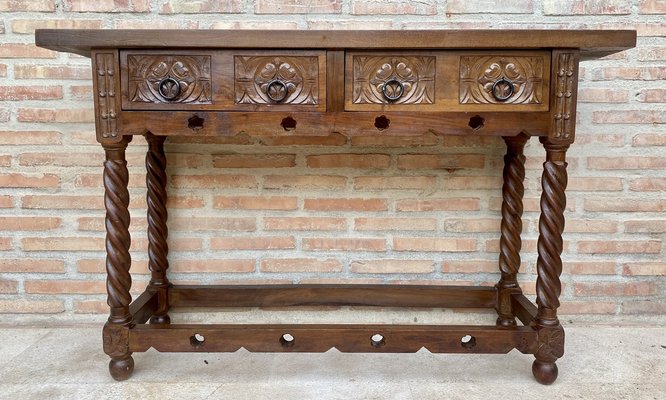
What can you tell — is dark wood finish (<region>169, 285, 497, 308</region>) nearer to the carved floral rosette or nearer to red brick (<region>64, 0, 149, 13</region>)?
the carved floral rosette

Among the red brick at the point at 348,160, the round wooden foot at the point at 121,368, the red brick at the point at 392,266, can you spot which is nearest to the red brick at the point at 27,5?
the red brick at the point at 348,160

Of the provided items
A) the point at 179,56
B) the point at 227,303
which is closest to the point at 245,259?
the point at 227,303

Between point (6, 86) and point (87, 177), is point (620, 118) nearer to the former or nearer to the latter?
point (87, 177)

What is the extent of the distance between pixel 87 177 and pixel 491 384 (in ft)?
5.96

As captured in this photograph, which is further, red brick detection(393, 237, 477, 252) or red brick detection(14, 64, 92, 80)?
red brick detection(393, 237, 477, 252)

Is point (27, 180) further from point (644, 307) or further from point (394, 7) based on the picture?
point (644, 307)

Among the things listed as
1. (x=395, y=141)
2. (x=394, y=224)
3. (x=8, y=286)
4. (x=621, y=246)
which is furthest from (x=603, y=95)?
(x=8, y=286)

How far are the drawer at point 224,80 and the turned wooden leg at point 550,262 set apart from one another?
775 mm

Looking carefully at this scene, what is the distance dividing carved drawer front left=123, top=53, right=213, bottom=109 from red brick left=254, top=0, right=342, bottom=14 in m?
0.67

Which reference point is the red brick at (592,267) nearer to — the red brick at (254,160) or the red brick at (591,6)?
the red brick at (591,6)

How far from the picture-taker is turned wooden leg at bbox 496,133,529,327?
2.13 m

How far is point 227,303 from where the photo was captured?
7.24ft

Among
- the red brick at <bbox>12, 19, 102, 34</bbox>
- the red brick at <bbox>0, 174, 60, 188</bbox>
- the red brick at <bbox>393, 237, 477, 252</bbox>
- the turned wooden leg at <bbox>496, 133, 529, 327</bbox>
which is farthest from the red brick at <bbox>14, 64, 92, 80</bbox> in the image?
the turned wooden leg at <bbox>496, 133, 529, 327</bbox>

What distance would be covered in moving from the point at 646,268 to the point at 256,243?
1718 millimetres
